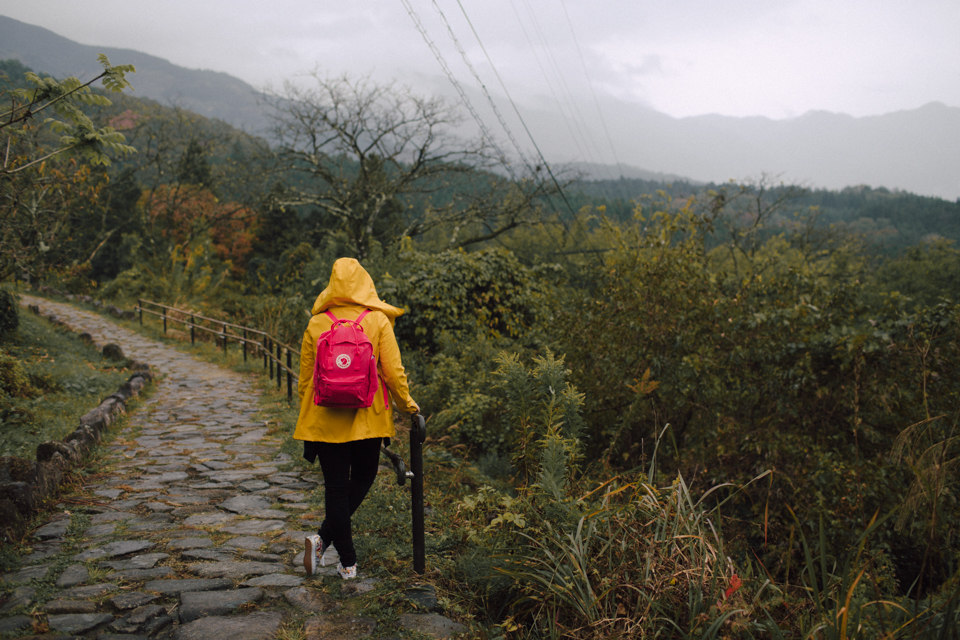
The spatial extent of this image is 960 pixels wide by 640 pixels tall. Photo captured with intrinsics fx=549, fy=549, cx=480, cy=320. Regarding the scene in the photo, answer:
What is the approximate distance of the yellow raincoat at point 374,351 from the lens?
311cm

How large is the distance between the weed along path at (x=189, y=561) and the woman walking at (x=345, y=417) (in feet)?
1.02

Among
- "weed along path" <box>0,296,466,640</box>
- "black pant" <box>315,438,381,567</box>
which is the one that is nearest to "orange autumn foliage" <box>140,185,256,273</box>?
"weed along path" <box>0,296,466,640</box>

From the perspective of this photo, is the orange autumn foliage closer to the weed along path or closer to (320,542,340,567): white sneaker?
the weed along path

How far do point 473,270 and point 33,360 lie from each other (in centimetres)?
853

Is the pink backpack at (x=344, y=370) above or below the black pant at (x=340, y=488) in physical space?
above

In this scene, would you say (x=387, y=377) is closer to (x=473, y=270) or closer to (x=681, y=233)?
(x=681, y=233)

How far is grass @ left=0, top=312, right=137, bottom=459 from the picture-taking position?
21.0 ft

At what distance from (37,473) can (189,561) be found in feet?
6.13

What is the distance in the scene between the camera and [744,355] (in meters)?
6.21

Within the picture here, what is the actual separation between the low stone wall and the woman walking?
6.81ft

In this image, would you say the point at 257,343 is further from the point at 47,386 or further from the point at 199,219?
the point at 199,219

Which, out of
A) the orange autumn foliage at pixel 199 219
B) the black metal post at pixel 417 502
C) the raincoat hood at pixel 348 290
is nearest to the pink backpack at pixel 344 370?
the raincoat hood at pixel 348 290

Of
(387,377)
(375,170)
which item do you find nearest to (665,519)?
(387,377)

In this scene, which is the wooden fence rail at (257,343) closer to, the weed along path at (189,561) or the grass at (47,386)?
the weed along path at (189,561)
